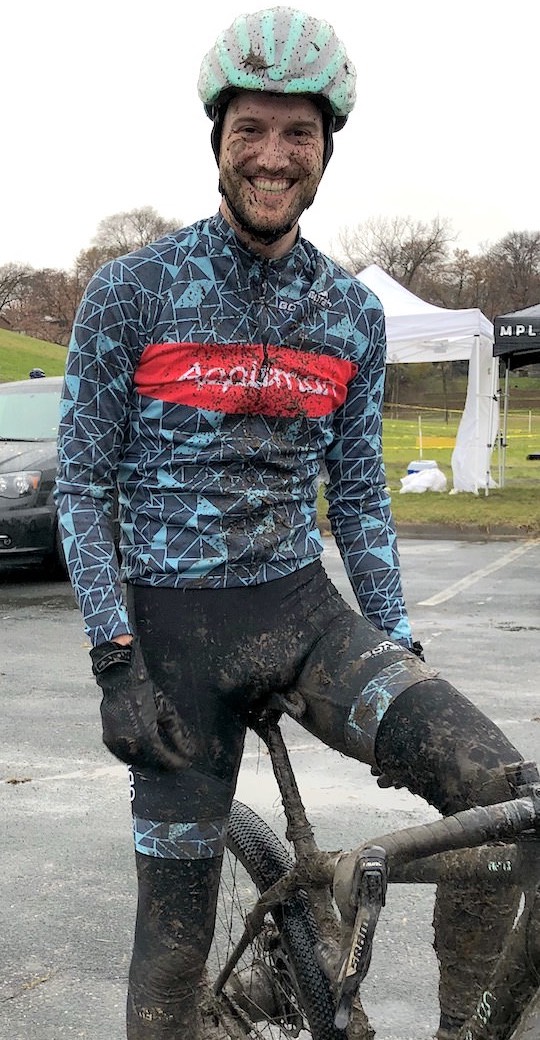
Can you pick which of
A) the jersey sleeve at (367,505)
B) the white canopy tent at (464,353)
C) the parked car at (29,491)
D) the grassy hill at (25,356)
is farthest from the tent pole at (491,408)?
the grassy hill at (25,356)

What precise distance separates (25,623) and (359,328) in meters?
6.93

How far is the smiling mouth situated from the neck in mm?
83

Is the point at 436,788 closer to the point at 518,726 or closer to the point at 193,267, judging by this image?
the point at 193,267

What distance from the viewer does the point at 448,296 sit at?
8231 cm

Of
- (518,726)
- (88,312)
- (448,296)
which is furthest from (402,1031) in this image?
(448,296)

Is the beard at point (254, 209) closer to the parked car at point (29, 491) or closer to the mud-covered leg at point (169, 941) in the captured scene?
the mud-covered leg at point (169, 941)

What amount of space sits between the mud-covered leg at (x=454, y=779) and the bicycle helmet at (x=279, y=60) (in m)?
1.16

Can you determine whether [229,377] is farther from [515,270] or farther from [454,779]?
[515,270]

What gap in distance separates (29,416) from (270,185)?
9733 mm

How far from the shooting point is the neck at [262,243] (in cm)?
239

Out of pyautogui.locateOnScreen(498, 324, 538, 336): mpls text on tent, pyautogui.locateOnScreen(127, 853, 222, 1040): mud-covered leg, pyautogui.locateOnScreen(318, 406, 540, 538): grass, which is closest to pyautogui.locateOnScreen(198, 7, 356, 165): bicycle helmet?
pyautogui.locateOnScreen(127, 853, 222, 1040): mud-covered leg

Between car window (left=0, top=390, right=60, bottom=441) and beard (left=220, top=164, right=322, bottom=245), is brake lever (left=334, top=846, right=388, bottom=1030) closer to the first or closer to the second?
beard (left=220, top=164, right=322, bottom=245)

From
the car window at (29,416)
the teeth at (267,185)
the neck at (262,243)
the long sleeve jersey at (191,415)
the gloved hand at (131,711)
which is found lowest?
the gloved hand at (131,711)

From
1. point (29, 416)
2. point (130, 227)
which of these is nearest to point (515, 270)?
point (130, 227)
